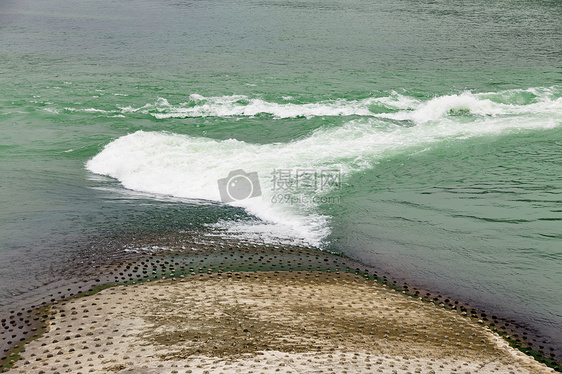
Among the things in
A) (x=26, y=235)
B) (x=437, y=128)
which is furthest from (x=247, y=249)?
(x=437, y=128)

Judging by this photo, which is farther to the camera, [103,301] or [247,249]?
[247,249]

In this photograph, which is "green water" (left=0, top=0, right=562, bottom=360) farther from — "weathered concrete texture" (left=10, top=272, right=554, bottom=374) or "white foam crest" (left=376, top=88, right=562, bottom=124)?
"weathered concrete texture" (left=10, top=272, right=554, bottom=374)

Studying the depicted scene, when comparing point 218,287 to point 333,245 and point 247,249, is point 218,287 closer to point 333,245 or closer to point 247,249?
point 247,249

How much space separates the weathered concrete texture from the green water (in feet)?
7.04

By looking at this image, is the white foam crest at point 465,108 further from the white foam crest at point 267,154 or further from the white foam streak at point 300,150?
the white foam crest at point 267,154

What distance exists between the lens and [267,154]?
2723 centimetres

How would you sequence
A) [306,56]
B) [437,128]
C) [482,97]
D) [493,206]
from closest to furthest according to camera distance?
[493,206] < [437,128] < [482,97] < [306,56]

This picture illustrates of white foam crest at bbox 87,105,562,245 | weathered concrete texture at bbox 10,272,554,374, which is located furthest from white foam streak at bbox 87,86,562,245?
weathered concrete texture at bbox 10,272,554,374

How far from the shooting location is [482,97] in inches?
1357

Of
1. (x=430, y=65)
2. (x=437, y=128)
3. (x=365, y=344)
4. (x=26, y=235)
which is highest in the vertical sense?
(x=430, y=65)

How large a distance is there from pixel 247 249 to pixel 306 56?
30076mm

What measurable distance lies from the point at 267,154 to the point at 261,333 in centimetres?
1500

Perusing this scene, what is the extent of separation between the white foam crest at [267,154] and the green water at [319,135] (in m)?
0.14

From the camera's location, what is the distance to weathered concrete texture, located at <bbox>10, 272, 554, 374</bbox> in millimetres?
11992
